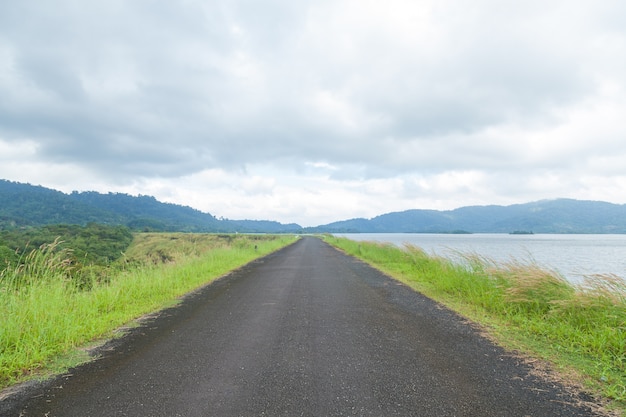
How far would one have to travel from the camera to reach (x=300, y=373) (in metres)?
4.27

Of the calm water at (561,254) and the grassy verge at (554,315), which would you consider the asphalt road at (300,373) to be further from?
the calm water at (561,254)

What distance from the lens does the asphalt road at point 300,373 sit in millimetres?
3420

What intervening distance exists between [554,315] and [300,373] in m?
5.56

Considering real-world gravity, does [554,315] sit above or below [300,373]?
above

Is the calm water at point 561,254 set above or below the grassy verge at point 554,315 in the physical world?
below

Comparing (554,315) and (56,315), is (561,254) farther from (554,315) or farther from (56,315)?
(56,315)

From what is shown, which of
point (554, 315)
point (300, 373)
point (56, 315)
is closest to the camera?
point (300, 373)

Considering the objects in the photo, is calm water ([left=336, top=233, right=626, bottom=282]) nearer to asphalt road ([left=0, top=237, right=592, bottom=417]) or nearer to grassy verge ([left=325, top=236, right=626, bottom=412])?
grassy verge ([left=325, top=236, right=626, bottom=412])

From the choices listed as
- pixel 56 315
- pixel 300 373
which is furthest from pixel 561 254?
pixel 56 315

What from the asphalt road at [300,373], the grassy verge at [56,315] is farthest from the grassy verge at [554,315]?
the grassy verge at [56,315]

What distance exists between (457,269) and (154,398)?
34.6 ft

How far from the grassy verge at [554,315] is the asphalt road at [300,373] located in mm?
576

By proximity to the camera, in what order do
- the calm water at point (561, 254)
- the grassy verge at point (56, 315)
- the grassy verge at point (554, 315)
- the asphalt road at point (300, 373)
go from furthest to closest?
the calm water at point (561, 254), the grassy verge at point (56, 315), the grassy verge at point (554, 315), the asphalt road at point (300, 373)

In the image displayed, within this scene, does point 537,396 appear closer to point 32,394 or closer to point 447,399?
point 447,399
